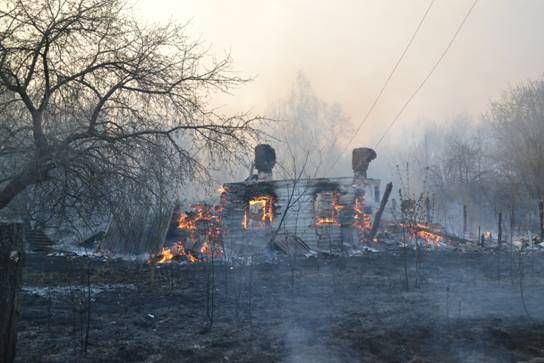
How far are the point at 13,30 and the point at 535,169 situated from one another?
103 feet

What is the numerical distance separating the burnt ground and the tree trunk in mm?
1383

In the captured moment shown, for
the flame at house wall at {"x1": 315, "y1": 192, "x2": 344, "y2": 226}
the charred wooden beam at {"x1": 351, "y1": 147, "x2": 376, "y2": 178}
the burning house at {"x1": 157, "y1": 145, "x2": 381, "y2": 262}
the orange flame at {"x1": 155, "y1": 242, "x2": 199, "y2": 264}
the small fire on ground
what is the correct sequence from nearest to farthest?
the orange flame at {"x1": 155, "y1": 242, "x2": 199, "y2": 264} < the small fire on ground < the burning house at {"x1": 157, "y1": 145, "x2": 381, "y2": 262} < the flame at house wall at {"x1": 315, "y1": 192, "x2": 344, "y2": 226} < the charred wooden beam at {"x1": 351, "y1": 147, "x2": 376, "y2": 178}

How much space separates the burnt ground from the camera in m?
5.23

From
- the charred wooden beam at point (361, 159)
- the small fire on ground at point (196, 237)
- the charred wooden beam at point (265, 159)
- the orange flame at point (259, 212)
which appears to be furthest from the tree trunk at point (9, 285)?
the charred wooden beam at point (361, 159)

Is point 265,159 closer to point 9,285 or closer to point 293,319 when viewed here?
Answer: point 293,319

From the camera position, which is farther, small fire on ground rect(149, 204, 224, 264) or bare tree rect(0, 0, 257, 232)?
small fire on ground rect(149, 204, 224, 264)

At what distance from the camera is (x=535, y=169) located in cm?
3062

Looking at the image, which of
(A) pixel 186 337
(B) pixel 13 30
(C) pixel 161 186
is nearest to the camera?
(A) pixel 186 337

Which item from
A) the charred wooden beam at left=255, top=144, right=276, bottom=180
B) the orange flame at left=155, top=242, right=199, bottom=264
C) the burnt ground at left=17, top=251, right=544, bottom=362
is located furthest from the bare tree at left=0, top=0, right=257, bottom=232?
the charred wooden beam at left=255, top=144, right=276, bottom=180

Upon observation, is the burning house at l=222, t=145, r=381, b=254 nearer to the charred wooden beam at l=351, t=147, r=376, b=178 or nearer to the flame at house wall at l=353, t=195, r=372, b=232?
the flame at house wall at l=353, t=195, r=372, b=232

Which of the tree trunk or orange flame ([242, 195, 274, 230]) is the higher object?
orange flame ([242, 195, 274, 230])

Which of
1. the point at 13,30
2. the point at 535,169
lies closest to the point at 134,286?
the point at 13,30

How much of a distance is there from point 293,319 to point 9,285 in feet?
13.6

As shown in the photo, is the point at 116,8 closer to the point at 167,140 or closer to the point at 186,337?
the point at 167,140
